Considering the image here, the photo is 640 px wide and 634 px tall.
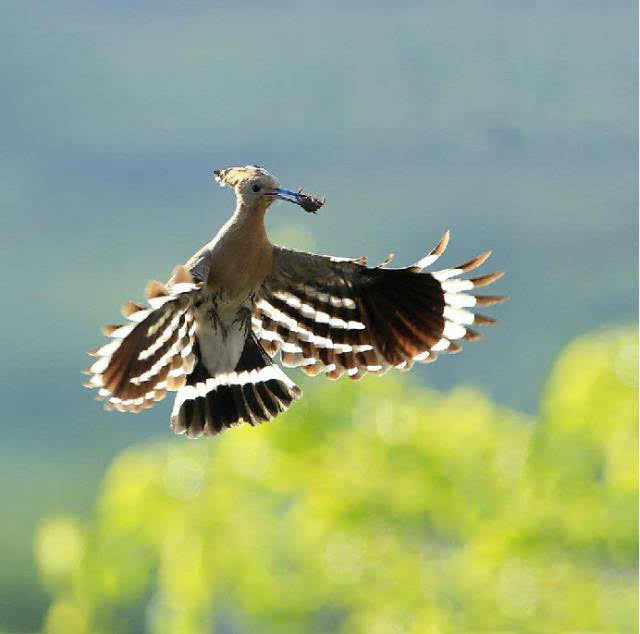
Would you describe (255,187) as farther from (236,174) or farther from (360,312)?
(360,312)

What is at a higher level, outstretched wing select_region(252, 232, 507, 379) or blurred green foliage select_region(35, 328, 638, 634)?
blurred green foliage select_region(35, 328, 638, 634)

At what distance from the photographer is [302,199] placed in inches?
44.5

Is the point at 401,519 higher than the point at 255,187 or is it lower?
higher

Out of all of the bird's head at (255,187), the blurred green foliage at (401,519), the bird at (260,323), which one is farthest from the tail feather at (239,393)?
the blurred green foliage at (401,519)

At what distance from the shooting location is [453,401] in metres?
3.97

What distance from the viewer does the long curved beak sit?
3.62 ft

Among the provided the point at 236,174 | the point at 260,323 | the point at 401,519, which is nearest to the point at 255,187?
the point at 236,174

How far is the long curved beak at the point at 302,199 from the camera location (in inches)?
43.4

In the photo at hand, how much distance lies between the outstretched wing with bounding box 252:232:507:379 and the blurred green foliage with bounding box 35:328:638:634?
2.21m

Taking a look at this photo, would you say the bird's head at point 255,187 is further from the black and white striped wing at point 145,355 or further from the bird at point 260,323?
the black and white striped wing at point 145,355

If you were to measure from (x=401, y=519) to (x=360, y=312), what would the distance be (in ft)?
7.67

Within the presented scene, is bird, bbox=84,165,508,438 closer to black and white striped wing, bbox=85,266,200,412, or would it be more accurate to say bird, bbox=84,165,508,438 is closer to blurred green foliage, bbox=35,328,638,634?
black and white striped wing, bbox=85,266,200,412

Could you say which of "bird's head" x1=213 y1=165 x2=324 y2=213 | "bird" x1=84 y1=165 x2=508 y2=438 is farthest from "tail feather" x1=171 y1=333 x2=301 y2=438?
"bird's head" x1=213 y1=165 x2=324 y2=213

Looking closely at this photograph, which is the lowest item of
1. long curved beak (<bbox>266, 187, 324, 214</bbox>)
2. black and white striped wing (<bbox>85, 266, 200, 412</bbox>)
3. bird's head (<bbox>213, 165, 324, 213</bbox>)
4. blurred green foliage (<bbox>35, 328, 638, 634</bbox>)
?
black and white striped wing (<bbox>85, 266, 200, 412</bbox>)
